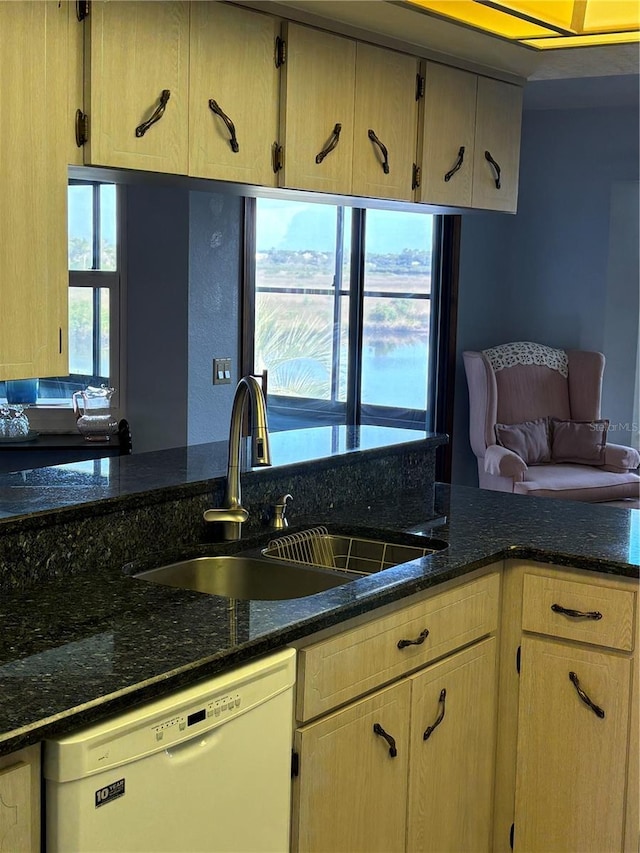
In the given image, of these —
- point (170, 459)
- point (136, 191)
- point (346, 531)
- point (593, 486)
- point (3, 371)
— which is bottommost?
point (593, 486)

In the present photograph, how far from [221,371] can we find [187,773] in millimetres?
3624

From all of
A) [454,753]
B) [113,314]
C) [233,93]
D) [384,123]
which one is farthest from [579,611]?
[113,314]

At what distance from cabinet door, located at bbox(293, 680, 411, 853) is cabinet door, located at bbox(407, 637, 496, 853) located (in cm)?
6

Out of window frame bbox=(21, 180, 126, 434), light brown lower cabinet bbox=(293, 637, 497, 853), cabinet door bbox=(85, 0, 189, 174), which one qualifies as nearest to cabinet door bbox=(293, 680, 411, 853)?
light brown lower cabinet bbox=(293, 637, 497, 853)

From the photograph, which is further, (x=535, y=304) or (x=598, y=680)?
→ (x=535, y=304)

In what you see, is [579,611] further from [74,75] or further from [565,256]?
[565,256]

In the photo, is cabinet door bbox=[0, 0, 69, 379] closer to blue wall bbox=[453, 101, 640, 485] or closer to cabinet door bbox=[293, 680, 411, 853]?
cabinet door bbox=[293, 680, 411, 853]

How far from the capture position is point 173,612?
2008 mm

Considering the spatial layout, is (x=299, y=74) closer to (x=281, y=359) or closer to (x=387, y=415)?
(x=281, y=359)

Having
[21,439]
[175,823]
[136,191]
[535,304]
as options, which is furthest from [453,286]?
[175,823]

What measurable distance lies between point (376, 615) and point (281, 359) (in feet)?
12.2

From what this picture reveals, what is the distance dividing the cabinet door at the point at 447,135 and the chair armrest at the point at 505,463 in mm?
2937

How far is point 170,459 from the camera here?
288 cm

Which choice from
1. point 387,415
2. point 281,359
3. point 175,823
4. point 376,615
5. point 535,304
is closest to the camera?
point 175,823
